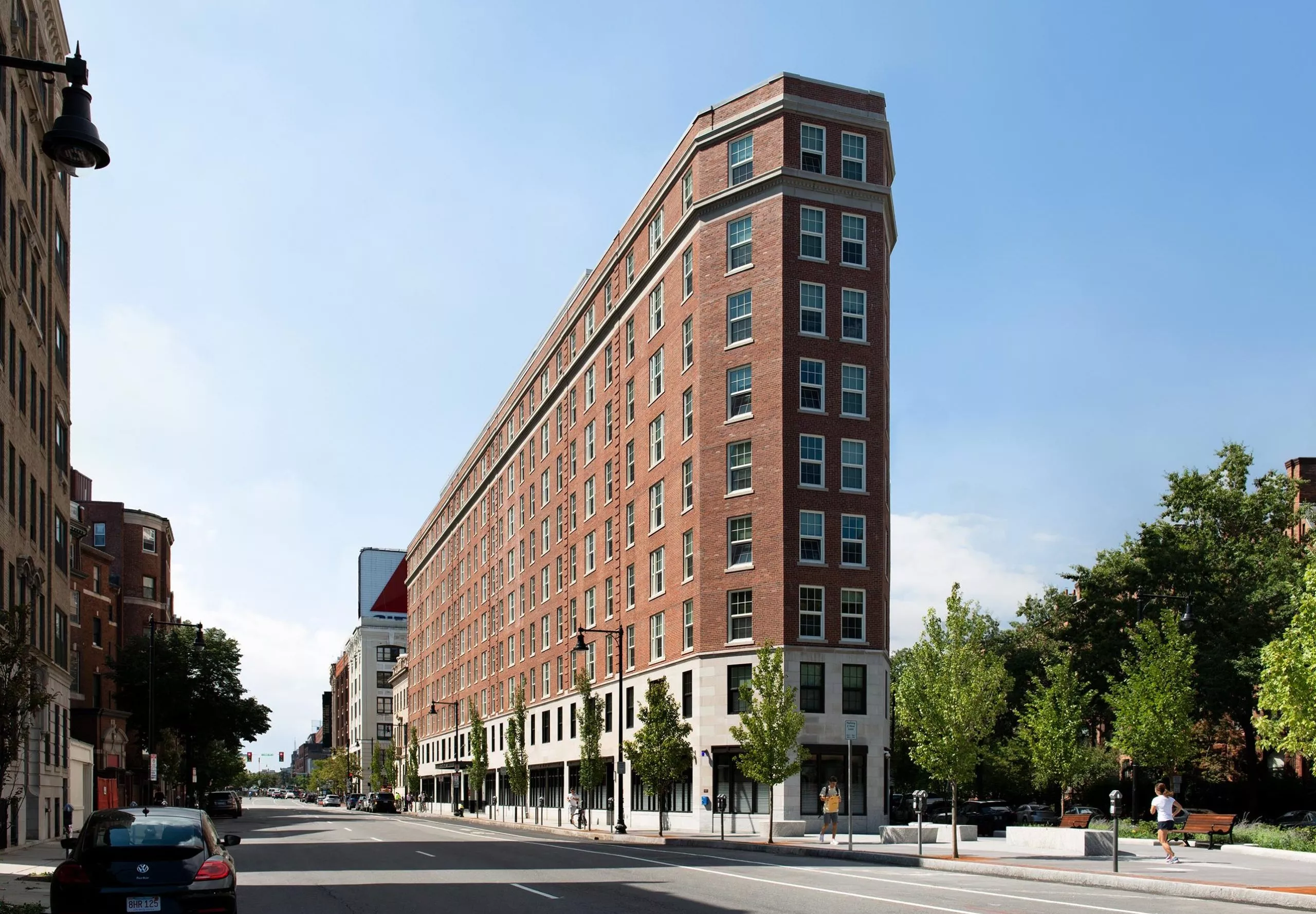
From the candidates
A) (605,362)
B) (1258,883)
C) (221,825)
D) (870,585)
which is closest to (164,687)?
(221,825)

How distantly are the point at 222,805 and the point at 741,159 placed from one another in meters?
51.4

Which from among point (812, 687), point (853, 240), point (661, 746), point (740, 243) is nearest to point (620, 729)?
point (661, 746)

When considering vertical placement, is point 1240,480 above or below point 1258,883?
above

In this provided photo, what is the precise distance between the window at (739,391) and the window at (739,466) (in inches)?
48.8

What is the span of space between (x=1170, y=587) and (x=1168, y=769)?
19567 mm

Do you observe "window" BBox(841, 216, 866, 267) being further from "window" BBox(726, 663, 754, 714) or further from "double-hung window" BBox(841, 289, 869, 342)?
"window" BBox(726, 663, 754, 714)

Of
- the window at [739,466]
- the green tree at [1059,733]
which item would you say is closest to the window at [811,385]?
the window at [739,466]

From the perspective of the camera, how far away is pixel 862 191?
5131 centimetres

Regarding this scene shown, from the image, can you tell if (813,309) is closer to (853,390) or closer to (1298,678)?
(853,390)

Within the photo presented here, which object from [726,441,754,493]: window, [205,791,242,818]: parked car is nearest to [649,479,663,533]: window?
[726,441,754,493]: window

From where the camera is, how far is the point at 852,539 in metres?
49.5

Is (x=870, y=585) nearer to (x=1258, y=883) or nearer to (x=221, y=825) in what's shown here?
(x=1258, y=883)

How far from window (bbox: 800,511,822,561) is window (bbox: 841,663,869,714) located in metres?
4.30

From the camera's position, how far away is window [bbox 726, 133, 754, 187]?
5166 cm
